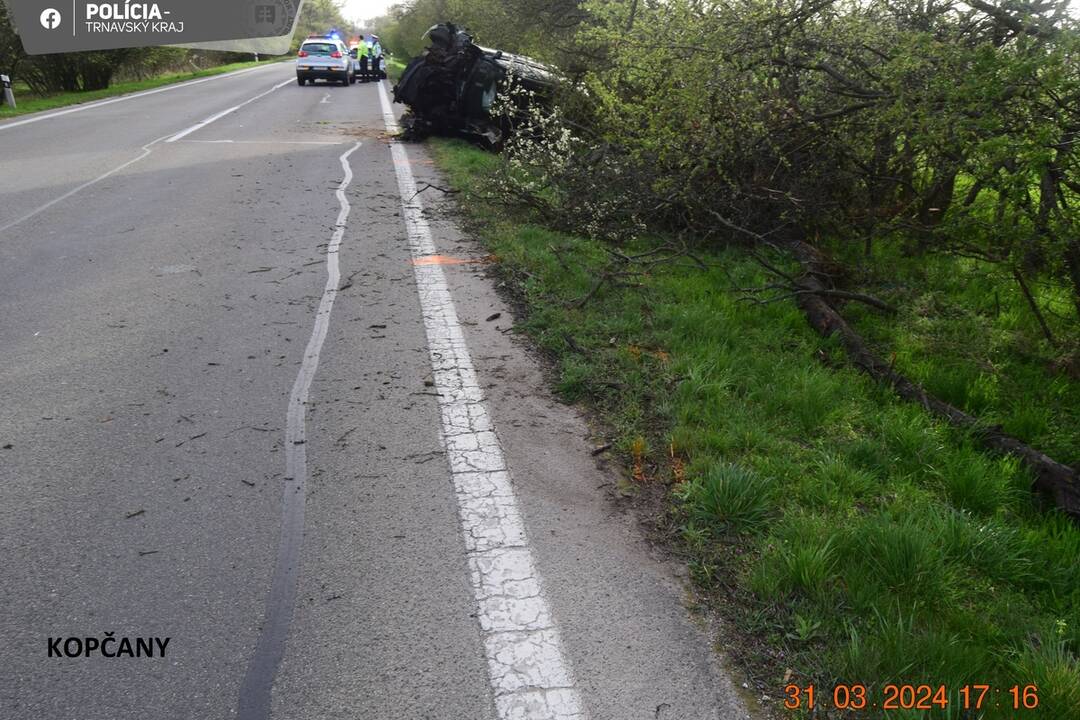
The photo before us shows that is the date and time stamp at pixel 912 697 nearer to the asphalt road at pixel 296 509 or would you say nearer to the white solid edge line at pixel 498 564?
the asphalt road at pixel 296 509

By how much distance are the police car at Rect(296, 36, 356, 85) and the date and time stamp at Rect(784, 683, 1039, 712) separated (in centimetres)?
3144

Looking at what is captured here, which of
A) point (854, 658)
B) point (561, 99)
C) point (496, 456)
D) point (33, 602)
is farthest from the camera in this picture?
point (561, 99)

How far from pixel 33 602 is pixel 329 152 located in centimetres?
1117

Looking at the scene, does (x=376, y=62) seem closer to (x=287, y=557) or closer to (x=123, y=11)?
(x=123, y=11)

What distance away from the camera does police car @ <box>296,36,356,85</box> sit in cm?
2989

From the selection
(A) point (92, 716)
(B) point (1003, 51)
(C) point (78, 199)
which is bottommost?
(A) point (92, 716)

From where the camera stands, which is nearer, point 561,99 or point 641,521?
point 641,521

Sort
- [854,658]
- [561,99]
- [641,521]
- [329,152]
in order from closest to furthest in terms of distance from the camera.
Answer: [854,658] → [641,521] → [561,99] → [329,152]

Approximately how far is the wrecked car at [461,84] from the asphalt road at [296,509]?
19.4 feet

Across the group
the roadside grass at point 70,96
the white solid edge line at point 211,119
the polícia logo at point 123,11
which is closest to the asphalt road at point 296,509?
the white solid edge line at point 211,119

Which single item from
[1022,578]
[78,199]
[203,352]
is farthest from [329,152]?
[1022,578]

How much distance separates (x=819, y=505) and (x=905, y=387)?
5.13 ft

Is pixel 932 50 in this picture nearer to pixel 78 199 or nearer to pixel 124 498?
pixel 124 498

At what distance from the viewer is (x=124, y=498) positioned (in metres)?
3.09
